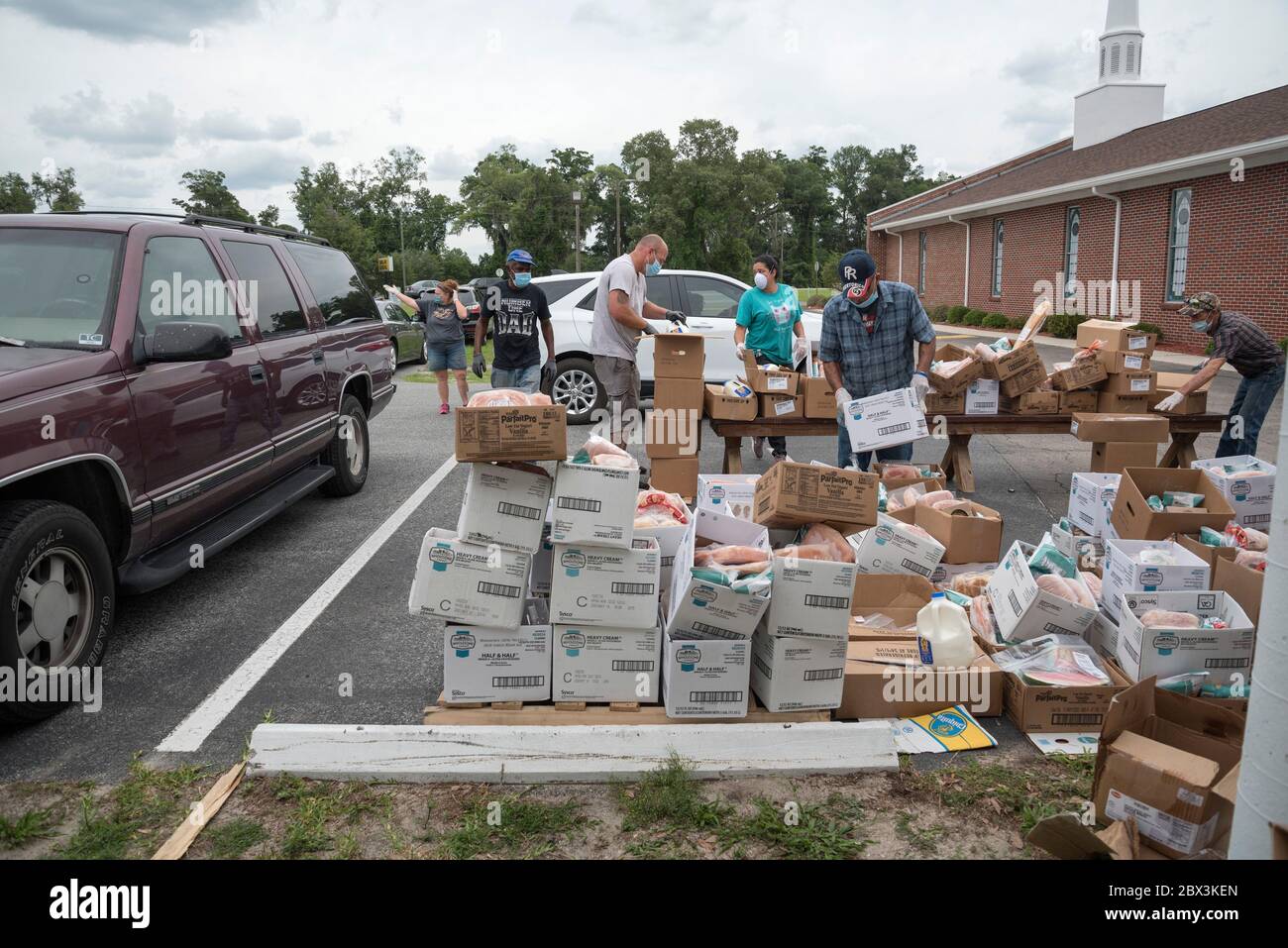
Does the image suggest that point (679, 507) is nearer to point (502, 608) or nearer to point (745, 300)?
point (502, 608)

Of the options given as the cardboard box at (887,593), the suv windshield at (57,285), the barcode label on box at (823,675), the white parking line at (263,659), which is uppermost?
the suv windshield at (57,285)

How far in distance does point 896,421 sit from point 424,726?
12.9 feet

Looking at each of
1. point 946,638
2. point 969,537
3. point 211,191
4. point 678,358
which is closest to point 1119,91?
point 678,358

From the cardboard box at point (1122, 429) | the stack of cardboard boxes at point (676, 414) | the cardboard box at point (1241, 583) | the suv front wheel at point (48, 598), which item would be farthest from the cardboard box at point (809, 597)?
the cardboard box at point (1122, 429)

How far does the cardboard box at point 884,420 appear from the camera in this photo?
6.21 m

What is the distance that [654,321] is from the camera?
446 inches

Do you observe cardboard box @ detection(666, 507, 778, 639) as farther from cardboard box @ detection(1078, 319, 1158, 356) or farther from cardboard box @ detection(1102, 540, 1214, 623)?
cardboard box @ detection(1078, 319, 1158, 356)

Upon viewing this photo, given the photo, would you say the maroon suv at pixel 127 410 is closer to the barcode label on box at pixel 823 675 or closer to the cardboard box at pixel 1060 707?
the barcode label on box at pixel 823 675

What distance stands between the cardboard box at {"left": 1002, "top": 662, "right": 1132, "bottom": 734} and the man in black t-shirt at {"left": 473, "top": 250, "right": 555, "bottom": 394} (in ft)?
21.0

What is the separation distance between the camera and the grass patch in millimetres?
3010

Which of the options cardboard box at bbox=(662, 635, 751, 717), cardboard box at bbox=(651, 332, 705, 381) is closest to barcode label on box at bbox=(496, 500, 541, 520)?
cardboard box at bbox=(662, 635, 751, 717)

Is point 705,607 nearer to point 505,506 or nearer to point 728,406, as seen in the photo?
point 505,506

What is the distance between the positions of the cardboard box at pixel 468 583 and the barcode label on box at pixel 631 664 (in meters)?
0.46
